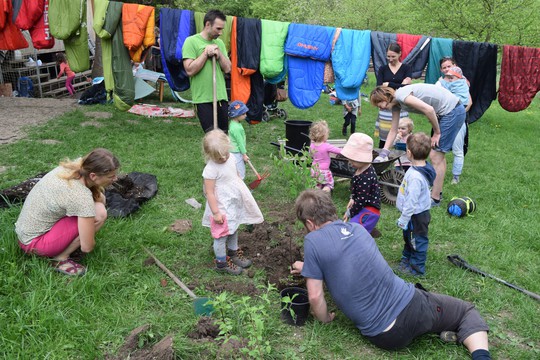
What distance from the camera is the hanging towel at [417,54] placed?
20.8 feet

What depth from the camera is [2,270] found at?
3.16 meters

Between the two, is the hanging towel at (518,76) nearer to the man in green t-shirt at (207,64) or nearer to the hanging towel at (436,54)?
the hanging towel at (436,54)

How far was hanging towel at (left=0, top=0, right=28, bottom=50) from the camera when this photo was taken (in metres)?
6.67

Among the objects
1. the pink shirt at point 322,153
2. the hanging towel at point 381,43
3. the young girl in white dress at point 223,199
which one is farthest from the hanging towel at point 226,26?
the young girl in white dress at point 223,199

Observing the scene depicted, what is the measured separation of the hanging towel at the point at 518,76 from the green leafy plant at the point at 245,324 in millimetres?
5814

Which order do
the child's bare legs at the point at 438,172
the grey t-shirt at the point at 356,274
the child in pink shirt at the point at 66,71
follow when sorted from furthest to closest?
the child in pink shirt at the point at 66,71 < the child's bare legs at the point at 438,172 < the grey t-shirt at the point at 356,274

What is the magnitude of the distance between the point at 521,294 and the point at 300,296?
184 centimetres

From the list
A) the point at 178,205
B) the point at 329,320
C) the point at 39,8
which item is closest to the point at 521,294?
the point at 329,320

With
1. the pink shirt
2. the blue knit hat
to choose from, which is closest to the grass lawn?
the pink shirt

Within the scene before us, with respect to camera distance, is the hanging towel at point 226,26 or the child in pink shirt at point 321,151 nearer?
the child in pink shirt at point 321,151

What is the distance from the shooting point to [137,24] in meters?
6.36

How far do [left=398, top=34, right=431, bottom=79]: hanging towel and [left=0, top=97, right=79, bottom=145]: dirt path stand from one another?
6.13 metres

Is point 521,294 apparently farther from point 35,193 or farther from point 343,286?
point 35,193

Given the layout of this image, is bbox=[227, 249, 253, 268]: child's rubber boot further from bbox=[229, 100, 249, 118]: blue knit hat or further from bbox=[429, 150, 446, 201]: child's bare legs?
bbox=[429, 150, 446, 201]: child's bare legs
